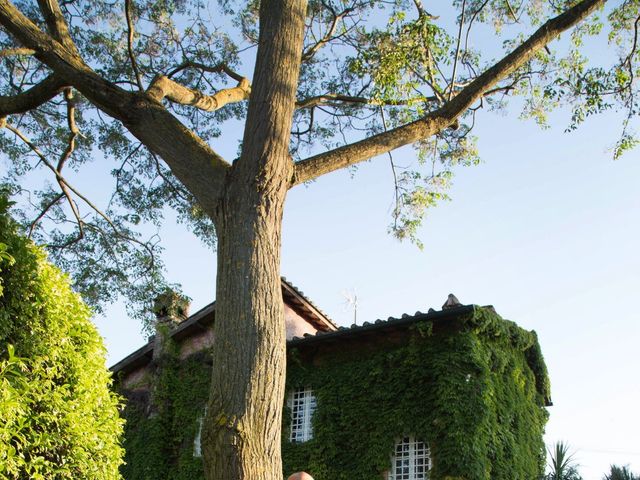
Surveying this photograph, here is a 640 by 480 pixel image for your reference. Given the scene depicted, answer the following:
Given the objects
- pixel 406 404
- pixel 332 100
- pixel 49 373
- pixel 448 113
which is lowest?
pixel 49 373

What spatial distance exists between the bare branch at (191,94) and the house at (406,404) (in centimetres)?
557

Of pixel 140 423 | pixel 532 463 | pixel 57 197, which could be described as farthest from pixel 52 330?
pixel 140 423

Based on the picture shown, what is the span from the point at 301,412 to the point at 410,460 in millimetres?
2925

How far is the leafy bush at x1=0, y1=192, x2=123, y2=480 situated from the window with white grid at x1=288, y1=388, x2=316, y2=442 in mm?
9584

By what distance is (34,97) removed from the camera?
27.7 feet

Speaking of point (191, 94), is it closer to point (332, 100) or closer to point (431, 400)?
point (332, 100)

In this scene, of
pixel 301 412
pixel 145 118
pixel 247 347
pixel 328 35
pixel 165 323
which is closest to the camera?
pixel 247 347

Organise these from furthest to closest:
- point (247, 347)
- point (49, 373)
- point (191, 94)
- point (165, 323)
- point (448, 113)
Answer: point (165, 323)
point (191, 94)
point (448, 113)
point (49, 373)
point (247, 347)

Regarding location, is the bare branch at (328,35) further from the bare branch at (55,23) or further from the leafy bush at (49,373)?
the leafy bush at (49,373)

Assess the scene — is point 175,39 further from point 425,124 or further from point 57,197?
point 425,124

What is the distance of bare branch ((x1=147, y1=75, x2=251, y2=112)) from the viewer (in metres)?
8.60

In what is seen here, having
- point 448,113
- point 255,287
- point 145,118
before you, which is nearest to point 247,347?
point 255,287

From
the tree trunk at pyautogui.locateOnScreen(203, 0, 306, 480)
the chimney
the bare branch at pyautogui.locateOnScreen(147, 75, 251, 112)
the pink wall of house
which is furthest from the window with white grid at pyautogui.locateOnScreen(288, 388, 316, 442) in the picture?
the tree trunk at pyautogui.locateOnScreen(203, 0, 306, 480)

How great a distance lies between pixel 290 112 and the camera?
22.8 feet
